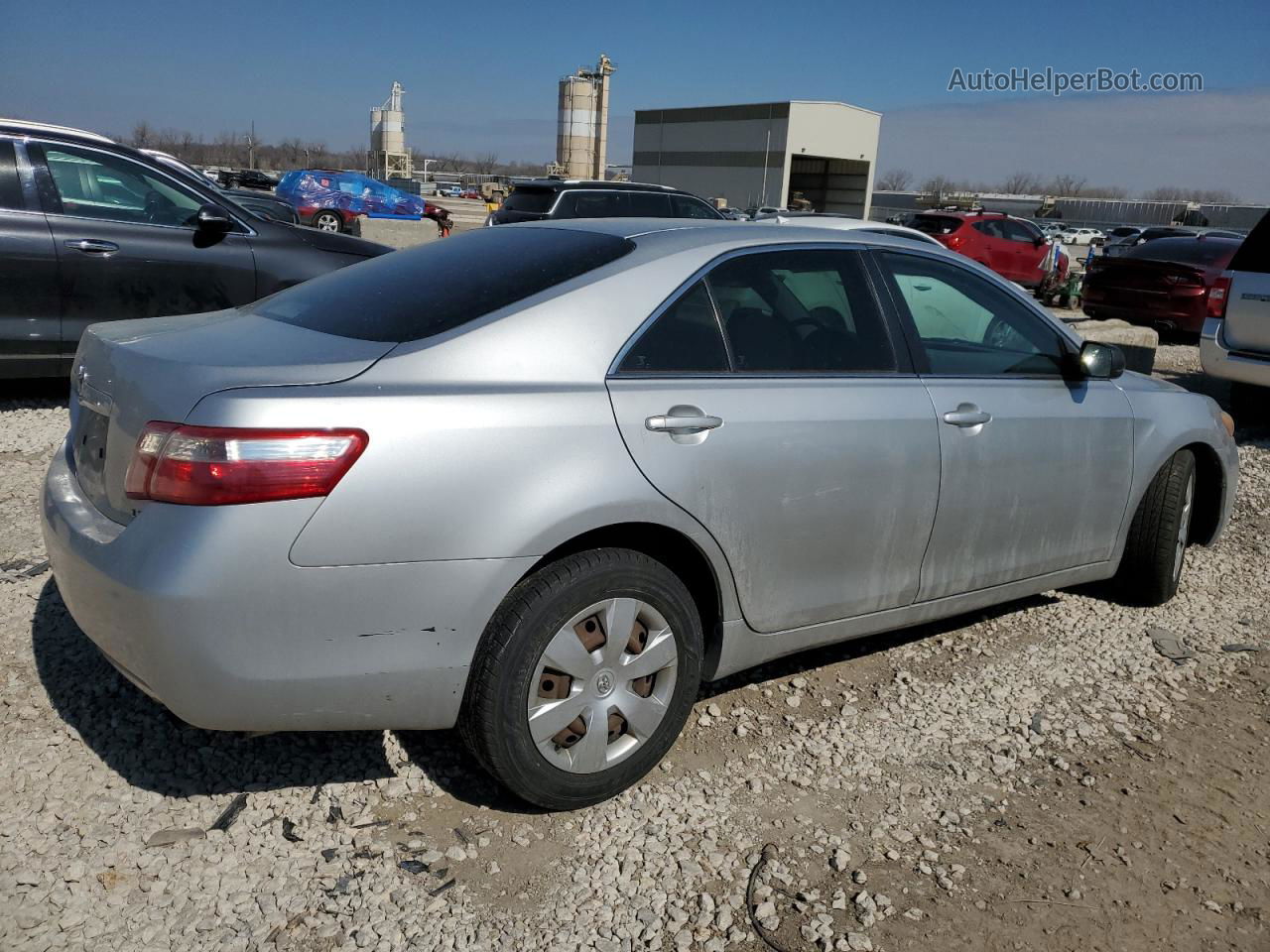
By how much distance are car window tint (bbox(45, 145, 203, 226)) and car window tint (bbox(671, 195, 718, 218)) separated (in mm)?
9499

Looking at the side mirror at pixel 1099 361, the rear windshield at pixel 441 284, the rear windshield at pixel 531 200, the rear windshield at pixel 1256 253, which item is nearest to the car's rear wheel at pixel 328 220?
the rear windshield at pixel 531 200

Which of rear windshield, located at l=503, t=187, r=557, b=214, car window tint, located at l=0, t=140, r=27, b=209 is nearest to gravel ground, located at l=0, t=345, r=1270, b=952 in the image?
car window tint, located at l=0, t=140, r=27, b=209

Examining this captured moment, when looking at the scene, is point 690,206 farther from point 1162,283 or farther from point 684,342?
point 684,342

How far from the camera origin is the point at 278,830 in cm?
279

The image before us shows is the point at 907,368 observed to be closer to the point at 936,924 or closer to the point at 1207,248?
the point at 936,924

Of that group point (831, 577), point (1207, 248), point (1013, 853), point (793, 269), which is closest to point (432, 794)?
point (831, 577)

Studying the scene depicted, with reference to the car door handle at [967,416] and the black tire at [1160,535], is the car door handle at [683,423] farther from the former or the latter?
the black tire at [1160,535]

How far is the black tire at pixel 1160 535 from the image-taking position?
4.45 m

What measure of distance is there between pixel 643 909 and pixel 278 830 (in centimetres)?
99

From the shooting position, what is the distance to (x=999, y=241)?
70.4 feet

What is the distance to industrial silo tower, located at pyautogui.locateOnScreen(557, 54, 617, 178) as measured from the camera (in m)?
67.8

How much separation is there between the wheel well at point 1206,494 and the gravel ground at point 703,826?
4.12ft

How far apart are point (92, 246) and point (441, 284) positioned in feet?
13.8

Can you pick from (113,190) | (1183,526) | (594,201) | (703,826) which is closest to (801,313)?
(703,826)
